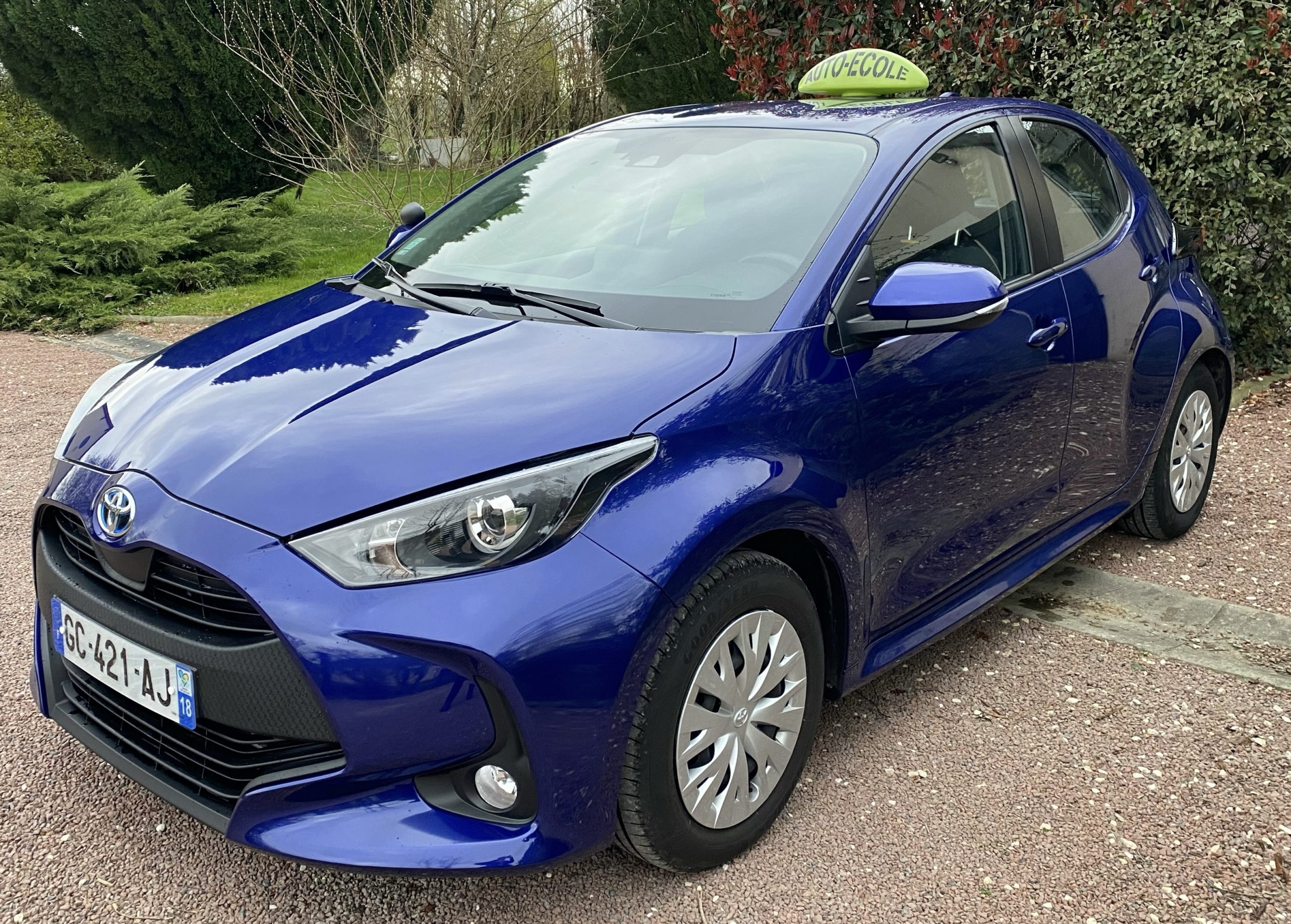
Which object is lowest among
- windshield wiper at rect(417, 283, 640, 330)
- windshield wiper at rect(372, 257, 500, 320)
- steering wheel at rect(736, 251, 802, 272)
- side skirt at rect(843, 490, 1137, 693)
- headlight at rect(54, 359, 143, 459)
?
side skirt at rect(843, 490, 1137, 693)

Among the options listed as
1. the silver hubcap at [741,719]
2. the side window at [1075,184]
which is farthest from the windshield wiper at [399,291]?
the side window at [1075,184]

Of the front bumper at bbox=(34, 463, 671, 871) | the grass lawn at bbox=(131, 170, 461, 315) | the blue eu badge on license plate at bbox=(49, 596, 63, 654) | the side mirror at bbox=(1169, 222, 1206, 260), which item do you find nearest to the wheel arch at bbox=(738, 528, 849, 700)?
the front bumper at bbox=(34, 463, 671, 871)

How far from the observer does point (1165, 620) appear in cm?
369

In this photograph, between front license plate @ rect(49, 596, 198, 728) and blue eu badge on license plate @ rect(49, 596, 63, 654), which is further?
blue eu badge on license plate @ rect(49, 596, 63, 654)

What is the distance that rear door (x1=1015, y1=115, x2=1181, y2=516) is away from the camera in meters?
3.37

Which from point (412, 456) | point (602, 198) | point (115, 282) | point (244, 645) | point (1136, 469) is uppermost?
point (602, 198)

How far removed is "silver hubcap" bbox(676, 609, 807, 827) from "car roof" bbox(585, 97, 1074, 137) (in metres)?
1.45

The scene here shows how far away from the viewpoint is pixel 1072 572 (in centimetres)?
408

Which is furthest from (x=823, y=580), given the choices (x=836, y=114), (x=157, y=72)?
(x=157, y=72)

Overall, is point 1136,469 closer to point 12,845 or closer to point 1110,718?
point 1110,718

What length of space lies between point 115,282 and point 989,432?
7.99m

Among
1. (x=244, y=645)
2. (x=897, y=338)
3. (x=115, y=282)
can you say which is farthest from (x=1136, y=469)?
(x=115, y=282)

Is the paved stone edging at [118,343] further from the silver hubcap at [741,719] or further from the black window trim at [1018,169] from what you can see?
the silver hubcap at [741,719]

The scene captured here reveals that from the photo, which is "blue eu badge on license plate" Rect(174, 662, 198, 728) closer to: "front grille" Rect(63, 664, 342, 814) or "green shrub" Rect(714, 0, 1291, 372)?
Result: "front grille" Rect(63, 664, 342, 814)
